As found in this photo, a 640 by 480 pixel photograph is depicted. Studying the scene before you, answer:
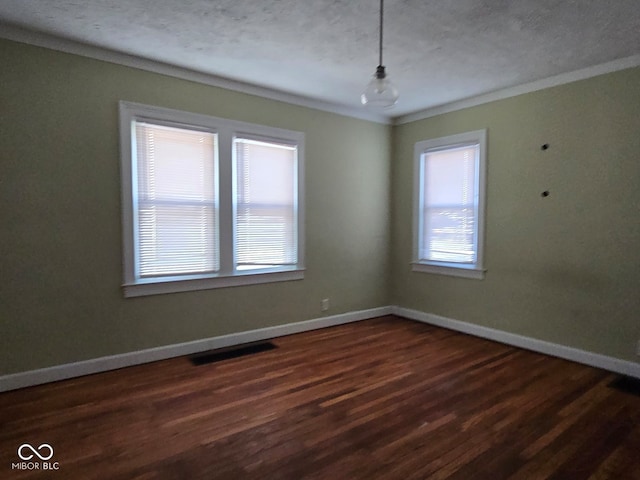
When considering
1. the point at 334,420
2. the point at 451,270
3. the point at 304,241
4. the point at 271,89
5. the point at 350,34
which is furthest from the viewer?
the point at 451,270

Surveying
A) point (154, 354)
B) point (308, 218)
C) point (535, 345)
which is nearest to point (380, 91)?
point (308, 218)

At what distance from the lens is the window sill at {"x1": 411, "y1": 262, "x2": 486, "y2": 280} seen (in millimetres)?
4222

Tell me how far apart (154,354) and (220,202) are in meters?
1.55

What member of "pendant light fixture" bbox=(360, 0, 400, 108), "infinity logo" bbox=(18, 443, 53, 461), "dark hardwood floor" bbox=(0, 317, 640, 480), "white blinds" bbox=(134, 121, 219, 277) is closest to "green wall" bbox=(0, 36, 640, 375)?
"white blinds" bbox=(134, 121, 219, 277)

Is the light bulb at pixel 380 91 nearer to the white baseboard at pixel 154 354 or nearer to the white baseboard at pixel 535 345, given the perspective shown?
the white baseboard at pixel 154 354

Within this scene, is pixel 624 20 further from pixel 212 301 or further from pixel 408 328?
pixel 212 301

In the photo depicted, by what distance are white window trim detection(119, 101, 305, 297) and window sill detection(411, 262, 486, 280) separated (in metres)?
1.57

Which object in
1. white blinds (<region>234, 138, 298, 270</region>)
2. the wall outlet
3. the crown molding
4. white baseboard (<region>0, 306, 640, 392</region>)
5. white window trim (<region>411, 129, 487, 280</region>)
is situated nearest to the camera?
the crown molding

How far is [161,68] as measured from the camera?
3.34 m

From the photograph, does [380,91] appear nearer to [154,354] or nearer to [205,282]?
[205,282]

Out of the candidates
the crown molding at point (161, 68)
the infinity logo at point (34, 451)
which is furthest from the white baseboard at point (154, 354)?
the crown molding at point (161, 68)

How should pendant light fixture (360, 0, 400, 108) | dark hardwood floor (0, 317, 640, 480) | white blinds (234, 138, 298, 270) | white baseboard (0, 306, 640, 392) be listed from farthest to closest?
white blinds (234, 138, 298, 270)
white baseboard (0, 306, 640, 392)
pendant light fixture (360, 0, 400, 108)
dark hardwood floor (0, 317, 640, 480)

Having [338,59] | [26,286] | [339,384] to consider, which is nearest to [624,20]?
[338,59]

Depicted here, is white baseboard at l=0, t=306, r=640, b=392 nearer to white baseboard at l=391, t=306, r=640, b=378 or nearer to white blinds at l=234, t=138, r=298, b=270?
white baseboard at l=391, t=306, r=640, b=378
